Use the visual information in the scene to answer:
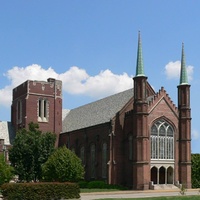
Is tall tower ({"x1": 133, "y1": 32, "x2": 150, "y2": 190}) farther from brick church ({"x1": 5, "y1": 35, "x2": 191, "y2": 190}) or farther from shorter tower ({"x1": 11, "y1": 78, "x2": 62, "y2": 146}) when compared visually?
shorter tower ({"x1": 11, "y1": 78, "x2": 62, "y2": 146})

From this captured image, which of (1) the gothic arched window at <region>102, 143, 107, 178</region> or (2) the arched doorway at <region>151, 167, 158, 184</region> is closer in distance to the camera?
(2) the arched doorway at <region>151, 167, 158, 184</region>

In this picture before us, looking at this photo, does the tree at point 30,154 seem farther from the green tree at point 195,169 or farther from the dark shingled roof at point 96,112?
the green tree at point 195,169

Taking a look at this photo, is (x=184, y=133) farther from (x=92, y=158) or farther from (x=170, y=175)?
(x=92, y=158)

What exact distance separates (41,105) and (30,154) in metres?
17.4

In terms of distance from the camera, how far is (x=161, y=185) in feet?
194

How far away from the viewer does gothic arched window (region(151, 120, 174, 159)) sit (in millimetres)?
60469

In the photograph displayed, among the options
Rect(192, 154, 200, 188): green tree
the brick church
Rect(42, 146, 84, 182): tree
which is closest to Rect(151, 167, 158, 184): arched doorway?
the brick church

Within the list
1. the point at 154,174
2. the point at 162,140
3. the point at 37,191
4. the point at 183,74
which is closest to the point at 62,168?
the point at 154,174

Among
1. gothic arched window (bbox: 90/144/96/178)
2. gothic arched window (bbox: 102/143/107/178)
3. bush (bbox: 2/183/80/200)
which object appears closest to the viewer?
bush (bbox: 2/183/80/200)

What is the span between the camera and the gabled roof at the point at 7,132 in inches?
3121

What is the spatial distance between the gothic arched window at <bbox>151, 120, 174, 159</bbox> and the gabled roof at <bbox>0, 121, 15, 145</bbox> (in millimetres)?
28812

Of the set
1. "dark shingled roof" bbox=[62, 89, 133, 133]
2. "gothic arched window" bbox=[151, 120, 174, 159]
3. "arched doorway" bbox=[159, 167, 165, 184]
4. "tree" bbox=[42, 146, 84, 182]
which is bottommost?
"arched doorway" bbox=[159, 167, 165, 184]

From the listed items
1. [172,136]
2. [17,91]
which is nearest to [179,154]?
[172,136]

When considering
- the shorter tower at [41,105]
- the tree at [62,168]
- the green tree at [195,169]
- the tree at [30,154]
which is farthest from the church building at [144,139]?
the shorter tower at [41,105]
